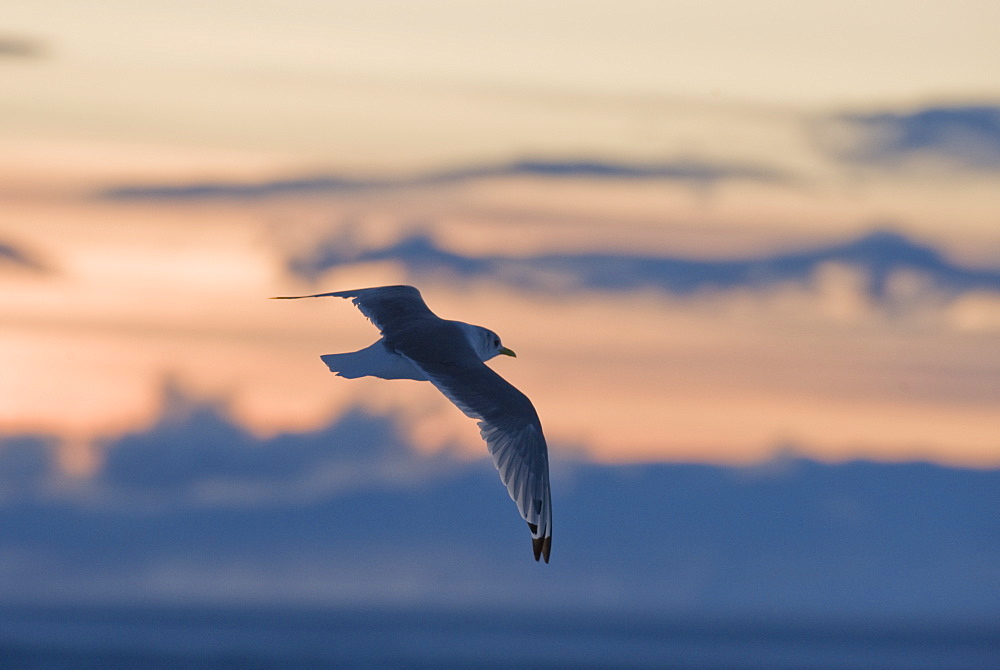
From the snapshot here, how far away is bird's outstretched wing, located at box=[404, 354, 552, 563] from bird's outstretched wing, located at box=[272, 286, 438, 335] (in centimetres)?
198

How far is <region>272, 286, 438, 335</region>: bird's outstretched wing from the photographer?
25.0 meters

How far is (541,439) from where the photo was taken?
2297 cm

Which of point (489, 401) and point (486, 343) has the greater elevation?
point (486, 343)

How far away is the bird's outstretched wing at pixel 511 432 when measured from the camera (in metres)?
22.9

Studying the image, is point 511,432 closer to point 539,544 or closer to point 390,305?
A: point 539,544

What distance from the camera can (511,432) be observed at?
75.3 ft

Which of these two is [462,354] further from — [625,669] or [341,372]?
[625,669]

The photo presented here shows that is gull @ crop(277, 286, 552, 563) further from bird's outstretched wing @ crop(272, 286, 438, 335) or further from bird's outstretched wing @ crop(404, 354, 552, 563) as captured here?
bird's outstretched wing @ crop(272, 286, 438, 335)

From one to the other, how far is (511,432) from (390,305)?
3.62m

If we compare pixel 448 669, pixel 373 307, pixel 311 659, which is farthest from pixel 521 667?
pixel 373 307

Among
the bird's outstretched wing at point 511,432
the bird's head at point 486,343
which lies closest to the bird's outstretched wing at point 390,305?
the bird's head at point 486,343

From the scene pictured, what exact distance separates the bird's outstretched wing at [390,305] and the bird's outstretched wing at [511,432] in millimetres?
1983

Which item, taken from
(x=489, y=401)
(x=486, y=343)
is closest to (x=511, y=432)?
(x=489, y=401)

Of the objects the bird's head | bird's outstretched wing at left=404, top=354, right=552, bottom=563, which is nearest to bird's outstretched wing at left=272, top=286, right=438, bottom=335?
the bird's head
